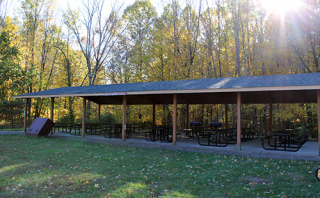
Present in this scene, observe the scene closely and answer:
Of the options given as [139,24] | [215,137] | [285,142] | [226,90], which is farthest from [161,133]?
[139,24]

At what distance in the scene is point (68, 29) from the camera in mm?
22000

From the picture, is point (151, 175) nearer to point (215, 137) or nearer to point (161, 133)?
point (161, 133)

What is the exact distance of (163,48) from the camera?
17047mm

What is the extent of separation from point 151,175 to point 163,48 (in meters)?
13.5

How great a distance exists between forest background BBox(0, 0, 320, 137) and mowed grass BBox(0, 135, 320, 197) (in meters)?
8.24

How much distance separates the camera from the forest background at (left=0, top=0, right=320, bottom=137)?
13.6 metres

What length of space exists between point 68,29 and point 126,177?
2117 centimetres

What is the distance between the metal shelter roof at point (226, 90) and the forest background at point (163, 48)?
11.9 feet

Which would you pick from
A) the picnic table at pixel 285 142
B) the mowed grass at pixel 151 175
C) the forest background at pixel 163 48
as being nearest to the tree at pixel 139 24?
the forest background at pixel 163 48

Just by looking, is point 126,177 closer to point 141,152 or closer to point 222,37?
point 141,152

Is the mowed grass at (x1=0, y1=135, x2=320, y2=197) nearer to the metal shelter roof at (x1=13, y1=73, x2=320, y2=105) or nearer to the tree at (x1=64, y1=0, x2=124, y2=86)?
the metal shelter roof at (x1=13, y1=73, x2=320, y2=105)

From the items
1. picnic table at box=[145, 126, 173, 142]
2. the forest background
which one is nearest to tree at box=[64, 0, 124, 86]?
the forest background

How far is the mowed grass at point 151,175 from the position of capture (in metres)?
3.71

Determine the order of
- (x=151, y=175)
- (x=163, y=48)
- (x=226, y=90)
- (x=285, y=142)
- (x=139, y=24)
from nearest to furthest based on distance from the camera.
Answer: (x=151, y=175), (x=285, y=142), (x=226, y=90), (x=163, y=48), (x=139, y=24)
